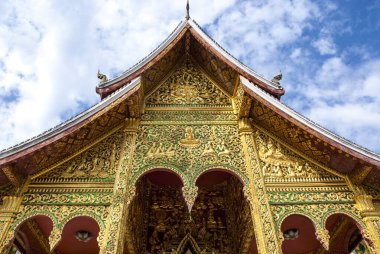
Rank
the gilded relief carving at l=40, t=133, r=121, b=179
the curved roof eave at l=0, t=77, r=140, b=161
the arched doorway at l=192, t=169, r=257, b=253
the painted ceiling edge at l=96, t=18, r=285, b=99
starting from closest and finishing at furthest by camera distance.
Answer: the curved roof eave at l=0, t=77, r=140, b=161 < the gilded relief carving at l=40, t=133, r=121, b=179 < the painted ceiling edge at l=96, t=18, r=285, b=99 < the arched doorway at l=192, t=169, r=257, b=253

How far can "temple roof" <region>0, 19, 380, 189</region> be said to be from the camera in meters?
5.85

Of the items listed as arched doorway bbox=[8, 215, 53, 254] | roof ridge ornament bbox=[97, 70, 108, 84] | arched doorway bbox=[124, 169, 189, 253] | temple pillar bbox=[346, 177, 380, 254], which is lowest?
temple pillar bbox=[346, 177, 380, 254]

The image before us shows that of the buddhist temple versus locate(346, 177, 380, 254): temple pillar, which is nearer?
locate(346, 177, 380, 254): temple pillar

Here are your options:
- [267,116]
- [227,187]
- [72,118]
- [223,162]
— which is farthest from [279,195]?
[72,118]

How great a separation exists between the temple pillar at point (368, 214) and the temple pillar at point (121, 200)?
4043 mm

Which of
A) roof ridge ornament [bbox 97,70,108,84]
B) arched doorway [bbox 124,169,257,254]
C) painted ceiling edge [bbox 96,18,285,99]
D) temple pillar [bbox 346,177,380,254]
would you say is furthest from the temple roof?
arched doorway [bbox 124,169,257,254]

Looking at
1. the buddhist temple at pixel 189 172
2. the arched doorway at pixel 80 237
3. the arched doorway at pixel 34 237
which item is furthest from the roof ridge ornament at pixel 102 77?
the arched doorway at pixel 34 237

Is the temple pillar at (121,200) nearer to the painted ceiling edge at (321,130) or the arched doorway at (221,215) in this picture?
the arched doorway at (221,215)

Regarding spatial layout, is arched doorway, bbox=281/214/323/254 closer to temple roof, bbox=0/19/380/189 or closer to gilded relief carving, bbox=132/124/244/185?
temple roof, bbox=0/19/380/189

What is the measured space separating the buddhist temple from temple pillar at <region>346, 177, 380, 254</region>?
2 cm

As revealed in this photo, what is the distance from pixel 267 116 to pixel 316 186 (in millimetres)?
1721

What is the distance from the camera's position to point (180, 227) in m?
8.09

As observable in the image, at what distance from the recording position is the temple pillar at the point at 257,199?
532cm

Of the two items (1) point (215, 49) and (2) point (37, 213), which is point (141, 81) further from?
(2) point (37, 213)
